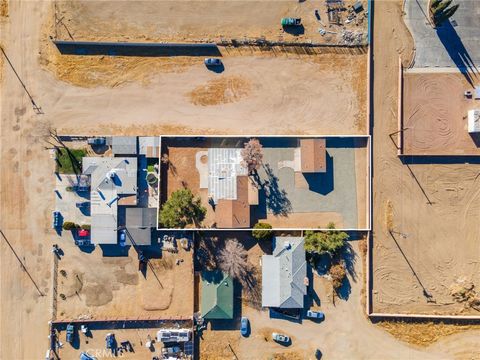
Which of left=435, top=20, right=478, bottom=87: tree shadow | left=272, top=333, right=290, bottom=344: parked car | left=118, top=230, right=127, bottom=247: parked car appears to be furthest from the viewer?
left=435, top=20, right=478, bottom=87: tree shadow

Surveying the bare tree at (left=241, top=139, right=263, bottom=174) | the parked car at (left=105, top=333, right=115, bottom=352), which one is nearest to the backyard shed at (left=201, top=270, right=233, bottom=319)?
the parked car at (left=105, top=333, right=115, bottom=352)

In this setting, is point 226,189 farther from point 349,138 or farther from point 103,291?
point 103,291

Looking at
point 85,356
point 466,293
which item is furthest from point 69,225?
point 466,293

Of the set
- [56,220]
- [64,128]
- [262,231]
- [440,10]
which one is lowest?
[262,231]

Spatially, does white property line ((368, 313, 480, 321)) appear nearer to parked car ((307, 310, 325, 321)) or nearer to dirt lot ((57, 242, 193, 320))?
parked car ((307, 310, 325, 321))

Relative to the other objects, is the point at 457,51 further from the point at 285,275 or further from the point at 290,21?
the point at 285,275

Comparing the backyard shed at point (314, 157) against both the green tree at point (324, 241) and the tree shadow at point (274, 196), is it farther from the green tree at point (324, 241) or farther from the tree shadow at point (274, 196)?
the green tree at point (324, 241)
